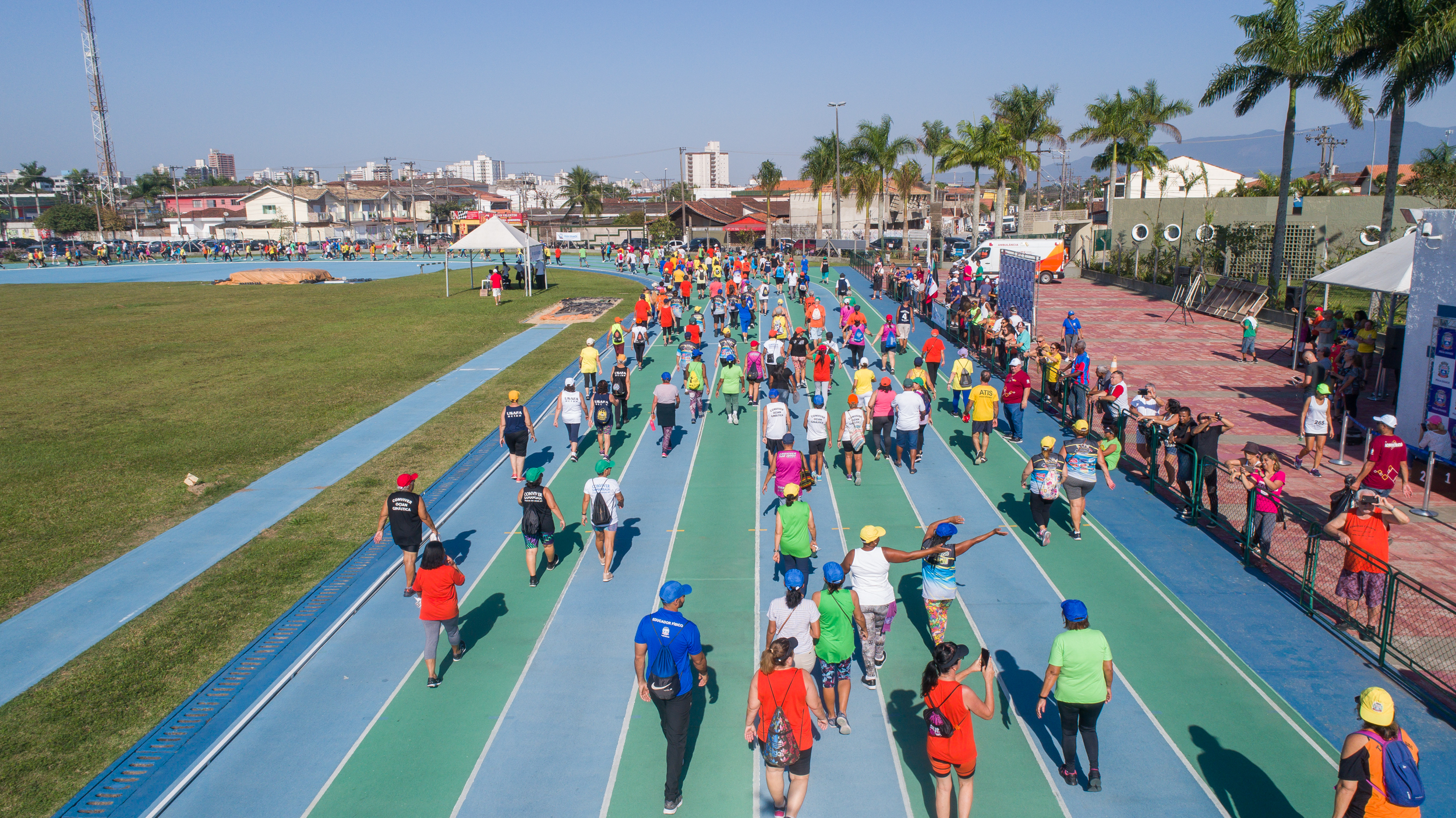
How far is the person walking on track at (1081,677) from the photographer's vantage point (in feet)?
20.4

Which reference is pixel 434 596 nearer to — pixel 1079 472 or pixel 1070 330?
pixel 1079 472

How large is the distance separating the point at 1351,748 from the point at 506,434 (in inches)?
430

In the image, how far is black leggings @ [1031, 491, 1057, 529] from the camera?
10.7 meters

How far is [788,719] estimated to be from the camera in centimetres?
562

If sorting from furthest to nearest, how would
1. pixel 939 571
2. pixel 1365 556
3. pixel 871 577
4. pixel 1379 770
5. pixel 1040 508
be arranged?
pixel 1040 508, pixel 1365 556, pixel 939 571, pixel 871 577, pixel 1379 770

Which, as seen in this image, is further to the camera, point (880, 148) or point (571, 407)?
point (880, 148)

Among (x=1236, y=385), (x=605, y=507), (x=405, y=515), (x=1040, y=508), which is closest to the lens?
(x=405, y=515)

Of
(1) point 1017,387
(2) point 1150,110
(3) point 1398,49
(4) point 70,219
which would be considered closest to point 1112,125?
(2) point 1150,110

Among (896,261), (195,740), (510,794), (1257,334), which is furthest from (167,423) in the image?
(896,261)

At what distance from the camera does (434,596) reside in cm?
779

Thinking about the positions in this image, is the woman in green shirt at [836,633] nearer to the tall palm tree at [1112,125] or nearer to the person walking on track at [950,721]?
the person walking on track at [950,721]

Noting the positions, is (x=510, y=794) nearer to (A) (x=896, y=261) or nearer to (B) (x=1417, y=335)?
(B) (x=1417, y=335)

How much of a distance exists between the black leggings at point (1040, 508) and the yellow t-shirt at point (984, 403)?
127 inches

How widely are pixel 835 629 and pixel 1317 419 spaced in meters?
10.4
